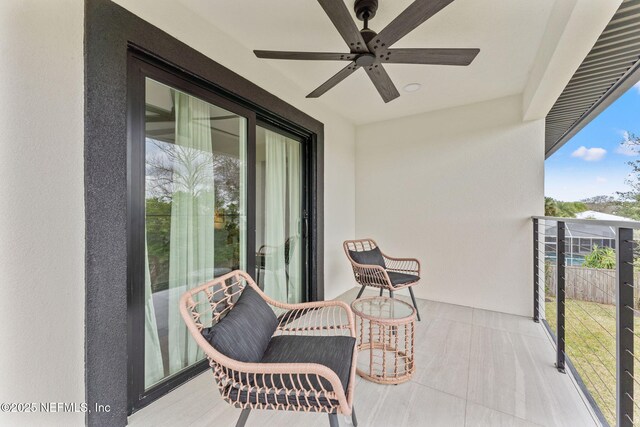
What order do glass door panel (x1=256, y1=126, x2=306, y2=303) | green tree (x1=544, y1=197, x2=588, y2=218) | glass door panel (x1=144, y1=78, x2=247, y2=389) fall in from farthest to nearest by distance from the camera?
green tree (x1=544, y1=197, x2=588, y2=218)
glass door panel (x1=256, y1=126, x2=306, y2=303)
glass door panel (x1=144, y1=78, x2=247, y2=389)

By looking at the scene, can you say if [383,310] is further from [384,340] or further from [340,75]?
[340,75]

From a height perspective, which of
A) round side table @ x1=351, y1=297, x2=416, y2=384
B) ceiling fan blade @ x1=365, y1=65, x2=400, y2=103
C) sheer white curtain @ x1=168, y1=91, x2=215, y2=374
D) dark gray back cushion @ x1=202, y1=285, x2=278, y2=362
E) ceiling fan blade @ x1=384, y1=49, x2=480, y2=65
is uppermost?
ceiling fan blade @ x1=365, y1=65, x2=400, y2=103

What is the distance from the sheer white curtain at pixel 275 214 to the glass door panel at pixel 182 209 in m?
0.45

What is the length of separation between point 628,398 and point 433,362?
1060 mm

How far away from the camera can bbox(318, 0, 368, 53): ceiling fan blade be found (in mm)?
1225

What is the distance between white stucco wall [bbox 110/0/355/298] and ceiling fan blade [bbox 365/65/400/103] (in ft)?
3.43

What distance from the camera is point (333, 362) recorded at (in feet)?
3.95

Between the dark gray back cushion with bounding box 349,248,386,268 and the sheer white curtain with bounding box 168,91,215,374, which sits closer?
the sheer white curtain with bounding box 168,91,215,374

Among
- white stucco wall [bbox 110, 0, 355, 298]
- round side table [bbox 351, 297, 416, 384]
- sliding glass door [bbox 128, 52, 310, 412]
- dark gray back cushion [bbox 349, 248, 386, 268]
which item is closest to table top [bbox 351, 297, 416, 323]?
round side table [bbox 351, 297, 416, 384]

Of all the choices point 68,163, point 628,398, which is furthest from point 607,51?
point 68,163

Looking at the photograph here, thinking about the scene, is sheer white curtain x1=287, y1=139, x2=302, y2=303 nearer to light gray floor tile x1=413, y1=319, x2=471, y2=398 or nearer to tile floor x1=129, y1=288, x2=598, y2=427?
tile floor x1=129, y1=288, x2=598, y2=427

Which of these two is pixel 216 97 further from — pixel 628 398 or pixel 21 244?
pixel 628 398

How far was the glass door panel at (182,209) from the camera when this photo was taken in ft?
5.51

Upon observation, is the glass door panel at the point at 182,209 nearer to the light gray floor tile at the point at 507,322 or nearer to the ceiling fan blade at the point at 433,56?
the ceiling fan blade at the point at 433,56
